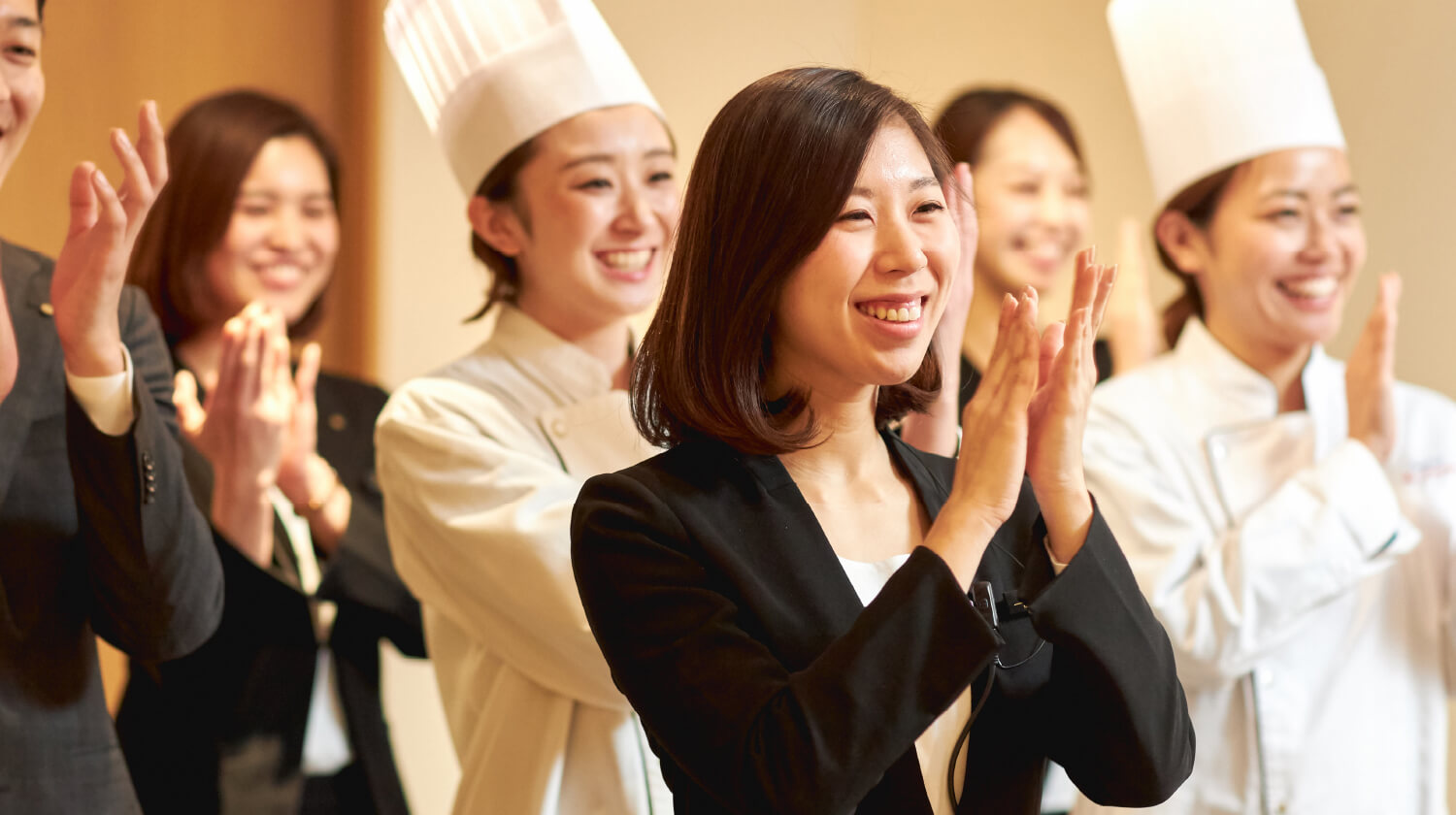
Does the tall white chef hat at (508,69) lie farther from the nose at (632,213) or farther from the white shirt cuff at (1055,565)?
the white shirt cuff at (1055,565)

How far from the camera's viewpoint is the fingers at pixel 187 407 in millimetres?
2143

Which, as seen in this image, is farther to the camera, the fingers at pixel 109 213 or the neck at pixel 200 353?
the neck at pixel 200 353

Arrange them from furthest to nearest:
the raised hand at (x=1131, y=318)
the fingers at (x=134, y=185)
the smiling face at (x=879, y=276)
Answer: the raised hand at (x=1131, y=318), the fingers at (x=134, y=185), the smiling face at (x=879, y=276)

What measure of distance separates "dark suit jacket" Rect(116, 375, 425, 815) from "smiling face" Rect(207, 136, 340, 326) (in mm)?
340

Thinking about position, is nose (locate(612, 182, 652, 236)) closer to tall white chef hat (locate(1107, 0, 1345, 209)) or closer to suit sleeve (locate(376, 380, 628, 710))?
suit sleeve (locate(376, 380, 628, 710))

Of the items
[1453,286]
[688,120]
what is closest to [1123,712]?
[688,120]

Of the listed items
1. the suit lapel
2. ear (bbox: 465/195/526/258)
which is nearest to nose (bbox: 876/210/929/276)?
ear (bbox: 465/195/526/258)

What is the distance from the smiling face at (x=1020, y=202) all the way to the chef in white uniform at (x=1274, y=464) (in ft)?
1.96

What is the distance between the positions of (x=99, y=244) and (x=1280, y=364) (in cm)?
156

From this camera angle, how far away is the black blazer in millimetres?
1012

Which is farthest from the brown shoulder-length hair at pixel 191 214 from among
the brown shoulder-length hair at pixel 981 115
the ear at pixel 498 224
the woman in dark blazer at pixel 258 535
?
the brown shoulder-length hair at pixel 981 115

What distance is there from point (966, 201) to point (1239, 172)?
792 millimetres

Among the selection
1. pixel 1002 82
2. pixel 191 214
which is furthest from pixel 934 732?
pixel 1002 82

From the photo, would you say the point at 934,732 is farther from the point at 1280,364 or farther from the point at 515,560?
the point at 1280,364
